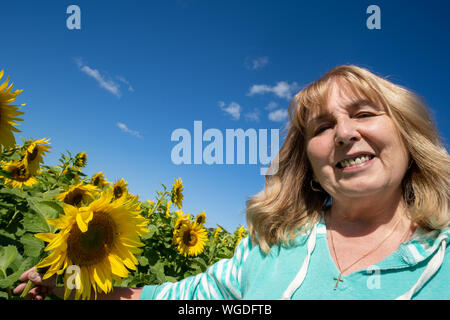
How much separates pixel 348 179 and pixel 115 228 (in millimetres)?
1136

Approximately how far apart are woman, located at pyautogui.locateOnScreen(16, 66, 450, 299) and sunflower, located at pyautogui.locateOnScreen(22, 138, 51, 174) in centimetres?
245

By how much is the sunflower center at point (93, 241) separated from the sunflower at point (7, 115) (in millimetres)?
705

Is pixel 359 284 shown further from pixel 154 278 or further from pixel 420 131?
pixel 154 278

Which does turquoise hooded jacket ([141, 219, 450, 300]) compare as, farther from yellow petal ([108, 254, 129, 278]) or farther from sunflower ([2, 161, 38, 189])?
sunflower ([2, 161, 38, 189])

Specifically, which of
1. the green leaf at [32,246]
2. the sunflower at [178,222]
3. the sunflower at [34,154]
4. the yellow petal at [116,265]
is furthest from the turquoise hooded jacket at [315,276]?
the sunflower at [34,154]

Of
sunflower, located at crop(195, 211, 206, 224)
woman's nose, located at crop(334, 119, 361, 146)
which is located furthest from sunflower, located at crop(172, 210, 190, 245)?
woman's nose, located at crop(334, 119, 361, 146)

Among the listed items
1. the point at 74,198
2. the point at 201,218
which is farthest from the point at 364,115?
the point at 201,218

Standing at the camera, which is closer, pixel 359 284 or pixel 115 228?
pixel 359 284

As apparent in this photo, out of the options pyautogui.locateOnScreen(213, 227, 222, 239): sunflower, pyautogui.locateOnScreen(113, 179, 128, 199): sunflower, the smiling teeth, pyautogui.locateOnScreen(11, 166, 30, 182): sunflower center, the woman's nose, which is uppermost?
pyautogui.locateOnScreen(113, 179, 128, 199): sunflower

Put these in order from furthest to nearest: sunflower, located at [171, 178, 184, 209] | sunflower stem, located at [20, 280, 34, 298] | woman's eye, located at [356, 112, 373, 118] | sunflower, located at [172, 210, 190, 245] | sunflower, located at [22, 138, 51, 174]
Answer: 1. sunflower, located at [171, 178, 184, 209]
2. sunflower, located at [172, 210, 190, 245]
3. sunflower, located at [22, 138, 51, 174]
4. woman's eye, located at [356, 112, 373, 118]
5. sunflower stem, located at [20, 280, 34, 298]

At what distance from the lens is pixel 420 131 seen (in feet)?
5.42

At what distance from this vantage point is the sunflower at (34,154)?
11.0ft

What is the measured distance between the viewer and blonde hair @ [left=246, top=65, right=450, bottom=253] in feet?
5.24
